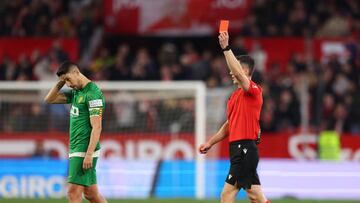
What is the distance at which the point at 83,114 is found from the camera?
10.2 meters

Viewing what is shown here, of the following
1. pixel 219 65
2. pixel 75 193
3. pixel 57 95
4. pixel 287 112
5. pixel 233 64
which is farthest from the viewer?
pixel 219 65

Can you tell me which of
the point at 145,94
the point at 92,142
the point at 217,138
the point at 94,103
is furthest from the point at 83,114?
the point at 145,94

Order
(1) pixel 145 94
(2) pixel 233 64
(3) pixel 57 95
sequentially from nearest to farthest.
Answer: (2) pixel 233 64 → (3) pixel 57 95 → (1) pixel 145 94

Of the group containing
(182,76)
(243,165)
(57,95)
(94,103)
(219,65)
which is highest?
(219,65)

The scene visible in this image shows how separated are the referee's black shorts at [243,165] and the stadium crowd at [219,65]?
25.5 ft

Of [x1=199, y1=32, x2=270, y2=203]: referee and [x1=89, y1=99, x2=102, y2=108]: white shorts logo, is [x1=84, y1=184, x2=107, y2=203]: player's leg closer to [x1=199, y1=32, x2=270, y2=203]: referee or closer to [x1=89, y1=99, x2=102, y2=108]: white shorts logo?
[x1=89, y1=99, x2=102, y2=108]: white shorts logo

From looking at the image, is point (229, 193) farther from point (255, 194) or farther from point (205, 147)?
point (205, 147)

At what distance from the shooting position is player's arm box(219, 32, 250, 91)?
9.52 meters

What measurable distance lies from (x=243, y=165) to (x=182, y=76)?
10.3 m

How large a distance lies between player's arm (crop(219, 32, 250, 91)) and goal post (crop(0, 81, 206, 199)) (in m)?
7.07

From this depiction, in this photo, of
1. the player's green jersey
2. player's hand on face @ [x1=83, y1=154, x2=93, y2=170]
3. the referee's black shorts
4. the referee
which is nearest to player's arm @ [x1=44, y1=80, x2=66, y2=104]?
the player's green jersey

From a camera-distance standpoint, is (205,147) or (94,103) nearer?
(94,103)

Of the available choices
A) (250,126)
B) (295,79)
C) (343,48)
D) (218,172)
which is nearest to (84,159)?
(250,126)

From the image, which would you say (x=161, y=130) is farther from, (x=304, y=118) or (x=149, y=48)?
(x=149, y=48)
